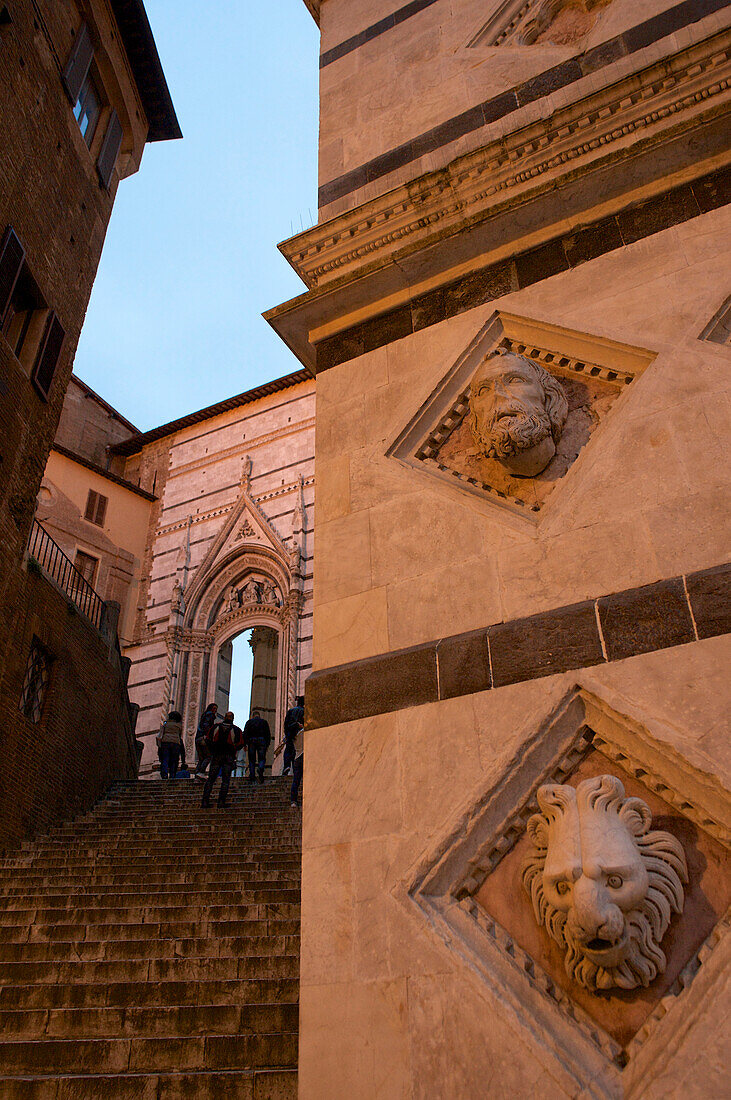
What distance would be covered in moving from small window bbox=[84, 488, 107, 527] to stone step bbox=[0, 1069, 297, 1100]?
63.5ft

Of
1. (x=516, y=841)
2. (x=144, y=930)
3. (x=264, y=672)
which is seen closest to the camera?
(x=516, y=841)

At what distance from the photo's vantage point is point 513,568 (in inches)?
142

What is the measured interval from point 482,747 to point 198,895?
198 inches

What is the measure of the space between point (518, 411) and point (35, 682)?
10.0 m

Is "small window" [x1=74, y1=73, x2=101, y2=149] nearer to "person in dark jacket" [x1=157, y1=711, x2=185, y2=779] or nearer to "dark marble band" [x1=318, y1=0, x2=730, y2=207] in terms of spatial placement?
"person in dark jacket" [x1=157, y1=711, x2=185, y2=779]

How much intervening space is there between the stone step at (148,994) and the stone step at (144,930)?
2.32ft

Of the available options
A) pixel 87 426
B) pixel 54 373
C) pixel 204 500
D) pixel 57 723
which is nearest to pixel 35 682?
pixel 57 723

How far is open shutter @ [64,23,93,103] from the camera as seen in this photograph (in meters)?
14.3

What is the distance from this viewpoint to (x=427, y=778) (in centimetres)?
329

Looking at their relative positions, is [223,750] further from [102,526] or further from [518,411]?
[102,526]

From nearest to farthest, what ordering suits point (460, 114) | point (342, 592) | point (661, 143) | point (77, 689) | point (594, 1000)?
point (594, 1000)
point (342, 592)
point (661, 143)
point (460, 114)
point (77, 689)

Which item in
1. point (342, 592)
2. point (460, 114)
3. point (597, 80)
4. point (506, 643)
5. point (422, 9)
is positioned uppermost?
point (422, 9)

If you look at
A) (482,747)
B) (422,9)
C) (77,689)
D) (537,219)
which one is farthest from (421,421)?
(77,689)

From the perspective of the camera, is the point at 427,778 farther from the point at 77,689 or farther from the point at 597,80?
the point at 77,689
